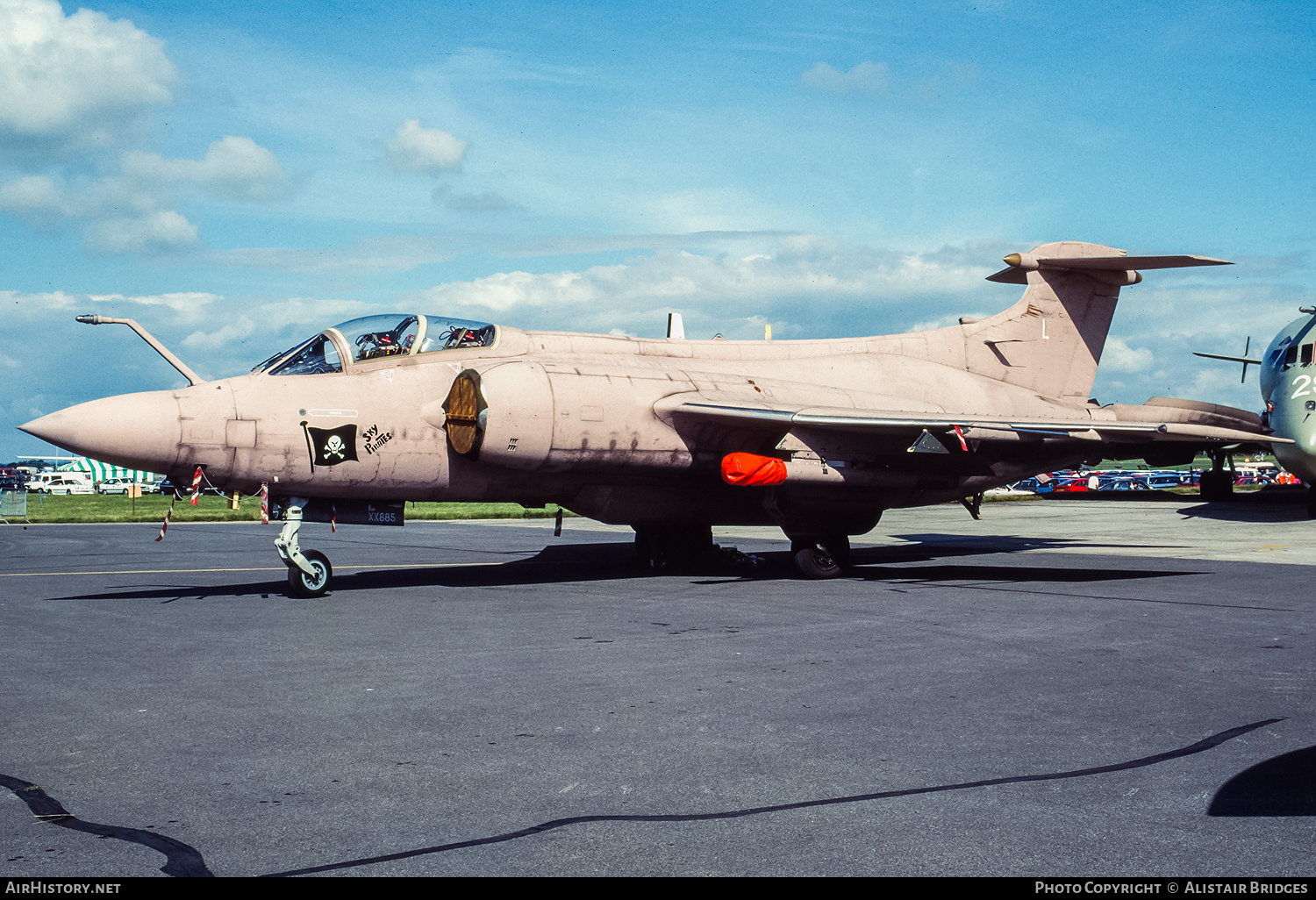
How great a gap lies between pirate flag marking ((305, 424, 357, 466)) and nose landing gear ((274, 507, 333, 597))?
749mm

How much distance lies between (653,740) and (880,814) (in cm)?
155

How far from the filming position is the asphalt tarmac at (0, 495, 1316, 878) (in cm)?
389

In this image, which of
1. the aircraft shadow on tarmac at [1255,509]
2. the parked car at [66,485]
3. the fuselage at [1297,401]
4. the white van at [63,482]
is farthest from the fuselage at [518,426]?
the white van at [63,482]

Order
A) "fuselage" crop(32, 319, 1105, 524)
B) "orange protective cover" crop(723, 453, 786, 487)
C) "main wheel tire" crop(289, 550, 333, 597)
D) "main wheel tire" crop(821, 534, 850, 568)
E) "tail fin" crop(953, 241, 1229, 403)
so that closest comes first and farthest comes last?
1. "fuselage" crop(32, 319, 1105, 524)
2. "main wheel tire" crop(289, 550, 333, 597)
3. "orange protective cover" crop(723, 453, 786, 487)
4. "main wheel tire" crop(821, 534, 850, 568)
5. "tail fin" crop(953, 241, 1229, 403)

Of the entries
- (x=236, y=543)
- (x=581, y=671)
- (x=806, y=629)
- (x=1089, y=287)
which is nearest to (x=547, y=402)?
(x=806, y=629)

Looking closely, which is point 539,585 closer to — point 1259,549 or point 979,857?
point 979,857

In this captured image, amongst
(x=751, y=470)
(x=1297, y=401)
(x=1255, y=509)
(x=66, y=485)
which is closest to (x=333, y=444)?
(x=751, y=470)

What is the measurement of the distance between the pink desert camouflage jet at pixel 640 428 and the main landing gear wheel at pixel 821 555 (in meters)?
0.03

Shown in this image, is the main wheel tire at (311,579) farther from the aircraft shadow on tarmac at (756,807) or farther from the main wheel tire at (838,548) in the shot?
the aircraft shadow on tarmac at (756,807)

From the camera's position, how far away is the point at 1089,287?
1834cm

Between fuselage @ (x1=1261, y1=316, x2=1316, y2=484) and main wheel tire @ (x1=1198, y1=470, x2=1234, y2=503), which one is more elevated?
fuselage @ (x1=1261, y1=316, x2=1316, y2=484)

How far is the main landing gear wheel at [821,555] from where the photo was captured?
1453 cm

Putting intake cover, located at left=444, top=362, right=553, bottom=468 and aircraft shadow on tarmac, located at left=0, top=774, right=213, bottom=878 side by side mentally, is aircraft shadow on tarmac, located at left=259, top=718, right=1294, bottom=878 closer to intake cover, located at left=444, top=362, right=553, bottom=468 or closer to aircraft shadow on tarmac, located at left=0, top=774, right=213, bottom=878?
aircraft shadow on tarmac, located at left=0, top=774, right=213, bottom=878

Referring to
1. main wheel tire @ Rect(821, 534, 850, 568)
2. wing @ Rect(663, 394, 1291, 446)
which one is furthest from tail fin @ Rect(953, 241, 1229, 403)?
main wheel tire @ Rect(821, 534, 850, 568)
